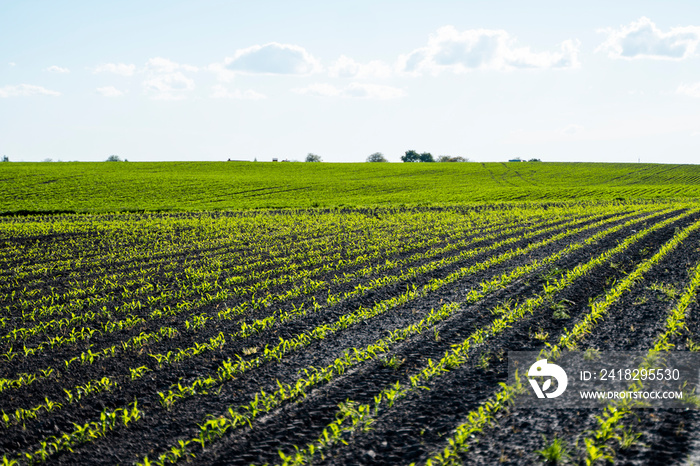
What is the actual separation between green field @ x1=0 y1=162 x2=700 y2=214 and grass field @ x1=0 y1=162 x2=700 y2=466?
2104 cm

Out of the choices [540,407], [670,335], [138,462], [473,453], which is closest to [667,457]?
[540,407]

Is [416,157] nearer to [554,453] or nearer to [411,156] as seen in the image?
[411,156]

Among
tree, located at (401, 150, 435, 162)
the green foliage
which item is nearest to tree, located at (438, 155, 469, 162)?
tree, located at (401, 150, 435, 162)

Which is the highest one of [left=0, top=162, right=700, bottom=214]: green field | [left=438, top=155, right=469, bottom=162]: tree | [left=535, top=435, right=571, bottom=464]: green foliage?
[left=438, top=155, right=469, bottom=162]: tree

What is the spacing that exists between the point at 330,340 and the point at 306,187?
47345 millimetres

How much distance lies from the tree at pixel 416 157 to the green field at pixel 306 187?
241ft

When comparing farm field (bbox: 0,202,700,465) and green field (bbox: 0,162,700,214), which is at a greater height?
green field (bbox: 0,162,700,214)

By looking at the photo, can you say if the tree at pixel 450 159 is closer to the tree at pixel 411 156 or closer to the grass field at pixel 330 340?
the tree at pixel 411 156

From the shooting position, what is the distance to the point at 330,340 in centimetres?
796

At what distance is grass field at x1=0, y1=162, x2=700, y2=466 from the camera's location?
5.08 meters

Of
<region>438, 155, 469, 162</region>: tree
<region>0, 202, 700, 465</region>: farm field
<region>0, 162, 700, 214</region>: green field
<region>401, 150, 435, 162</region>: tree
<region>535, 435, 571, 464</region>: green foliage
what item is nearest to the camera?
<region>535, 435, 571, 464</region>: green foliage

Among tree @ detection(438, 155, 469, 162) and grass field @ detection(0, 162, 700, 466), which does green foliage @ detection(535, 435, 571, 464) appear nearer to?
grass field @ detection(0, 162, 700, 466)

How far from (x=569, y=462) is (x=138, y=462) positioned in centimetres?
398

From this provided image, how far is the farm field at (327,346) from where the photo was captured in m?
5.07
